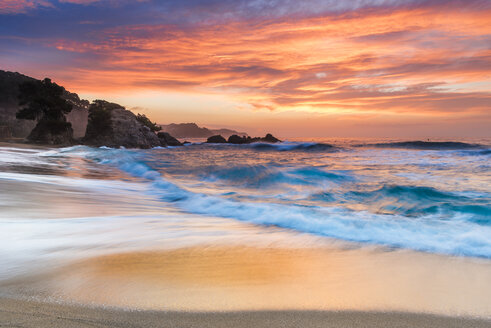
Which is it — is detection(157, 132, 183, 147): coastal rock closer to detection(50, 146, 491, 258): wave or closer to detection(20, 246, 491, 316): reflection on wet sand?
detection(50, 146, 491, 258): wave

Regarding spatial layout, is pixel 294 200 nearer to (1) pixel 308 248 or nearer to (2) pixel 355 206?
(2) pixel 355 206

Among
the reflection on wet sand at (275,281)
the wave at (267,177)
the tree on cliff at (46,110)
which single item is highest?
the tree on cliff at (46,110)

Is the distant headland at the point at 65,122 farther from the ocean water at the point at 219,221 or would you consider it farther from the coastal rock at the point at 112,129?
the ocean water at the point at 219,221

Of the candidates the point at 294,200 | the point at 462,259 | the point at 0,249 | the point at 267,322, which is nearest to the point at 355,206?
the point at 294,200

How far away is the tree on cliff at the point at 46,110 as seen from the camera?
123 feet

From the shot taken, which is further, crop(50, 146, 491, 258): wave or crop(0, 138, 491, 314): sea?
crop(50, 146, 491, 258): wave

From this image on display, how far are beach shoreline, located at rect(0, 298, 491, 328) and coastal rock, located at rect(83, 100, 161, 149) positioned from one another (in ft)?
134

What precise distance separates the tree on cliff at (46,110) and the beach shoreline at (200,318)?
41.5m

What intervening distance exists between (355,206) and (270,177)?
5.32 meters

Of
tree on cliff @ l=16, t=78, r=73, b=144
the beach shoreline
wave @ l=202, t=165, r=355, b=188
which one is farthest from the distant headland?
the beach shoreline

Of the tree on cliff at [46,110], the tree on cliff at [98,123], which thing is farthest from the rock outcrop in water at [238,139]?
the tree on cliff at [46,110]

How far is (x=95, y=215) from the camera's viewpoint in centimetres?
459

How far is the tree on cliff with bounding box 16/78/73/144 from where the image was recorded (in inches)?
1479

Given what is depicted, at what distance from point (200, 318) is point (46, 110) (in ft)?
149
